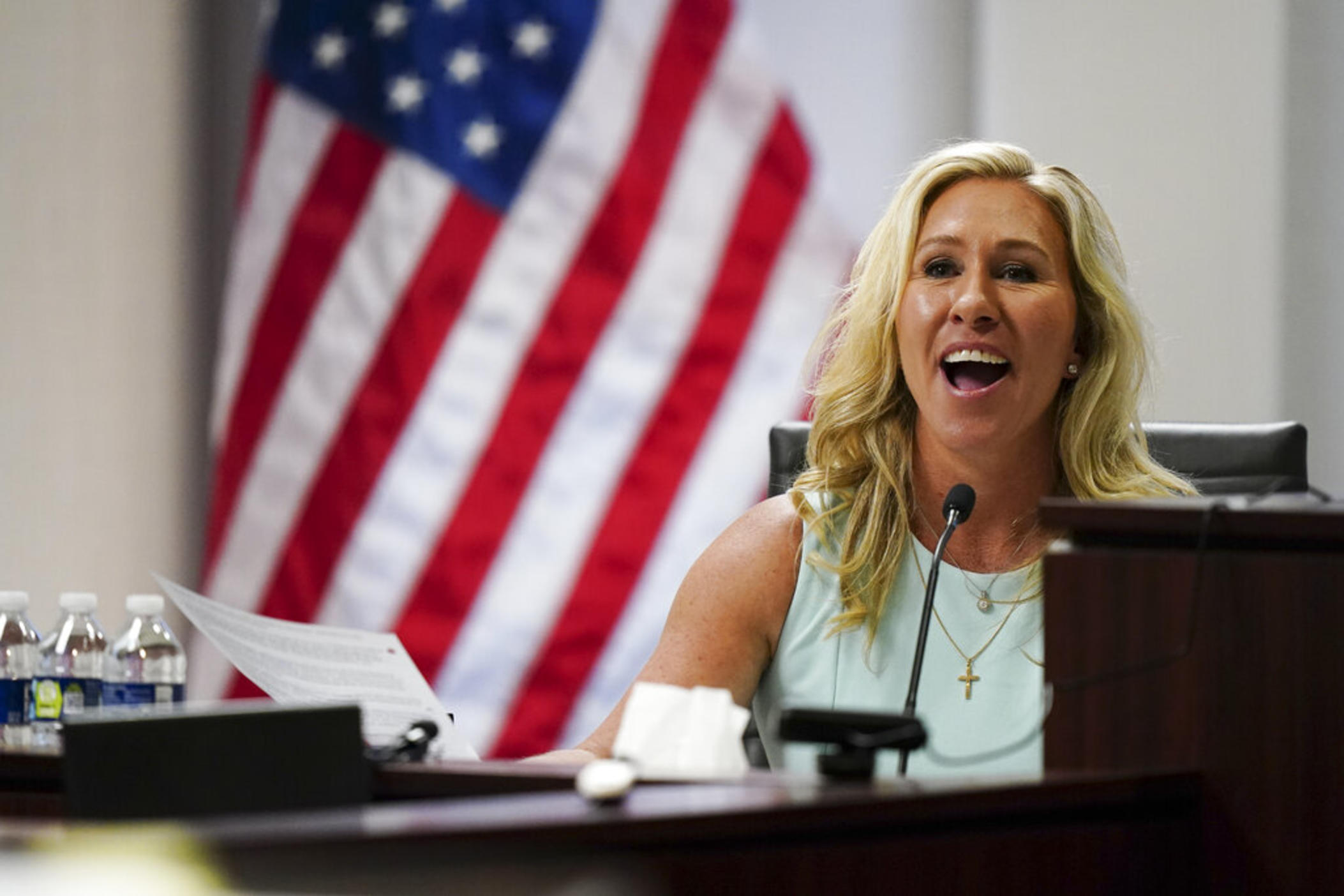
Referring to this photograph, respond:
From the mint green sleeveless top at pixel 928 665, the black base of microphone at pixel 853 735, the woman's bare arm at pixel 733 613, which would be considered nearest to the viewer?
the black base of microphone at pixel 853 735

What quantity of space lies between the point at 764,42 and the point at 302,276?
44.8 inches

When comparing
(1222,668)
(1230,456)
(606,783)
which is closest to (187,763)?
(606,783)

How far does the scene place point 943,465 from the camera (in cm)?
217

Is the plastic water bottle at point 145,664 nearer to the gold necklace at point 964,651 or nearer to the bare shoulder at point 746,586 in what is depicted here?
the bare shoulder at point 746,586

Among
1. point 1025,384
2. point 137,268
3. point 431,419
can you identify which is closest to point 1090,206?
point 1025,384

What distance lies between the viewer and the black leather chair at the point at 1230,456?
6.91 feet

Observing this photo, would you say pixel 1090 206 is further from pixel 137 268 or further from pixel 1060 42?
pixel 137 268

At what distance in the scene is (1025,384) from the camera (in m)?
2.13

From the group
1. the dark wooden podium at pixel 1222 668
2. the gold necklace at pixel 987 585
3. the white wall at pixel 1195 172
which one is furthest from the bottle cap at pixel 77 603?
the white wall at pixel 1195 172

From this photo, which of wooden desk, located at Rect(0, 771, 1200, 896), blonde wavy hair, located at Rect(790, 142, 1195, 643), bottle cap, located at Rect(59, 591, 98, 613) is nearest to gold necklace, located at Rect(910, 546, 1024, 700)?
blonde wavy hair, located at Rect(790, 142, 1195, 643)

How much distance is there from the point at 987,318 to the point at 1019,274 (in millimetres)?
107

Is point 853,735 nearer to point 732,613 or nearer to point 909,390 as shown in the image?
point 732,613

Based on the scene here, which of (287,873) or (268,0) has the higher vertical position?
(268,0)

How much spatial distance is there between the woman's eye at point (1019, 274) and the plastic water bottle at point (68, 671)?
1.29 metres
